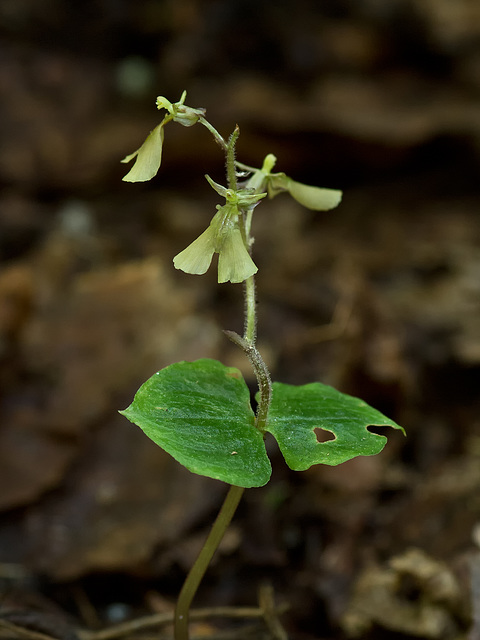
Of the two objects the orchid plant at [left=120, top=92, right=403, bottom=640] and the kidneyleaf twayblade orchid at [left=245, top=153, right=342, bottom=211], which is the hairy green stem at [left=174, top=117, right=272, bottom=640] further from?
the kidneyleaf twayblade orchid at [left=245, top=153, right=342, bottom=211]

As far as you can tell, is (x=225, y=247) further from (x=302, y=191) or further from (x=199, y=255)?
(x=302, y=191)

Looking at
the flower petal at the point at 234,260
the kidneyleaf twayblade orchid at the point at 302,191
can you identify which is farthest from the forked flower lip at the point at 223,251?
the kidneyleaf twayblade orchid at the point at 302,191

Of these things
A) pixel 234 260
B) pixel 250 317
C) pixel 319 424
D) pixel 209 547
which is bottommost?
pixel 209 547

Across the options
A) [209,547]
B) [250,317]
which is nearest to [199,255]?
[250,317]

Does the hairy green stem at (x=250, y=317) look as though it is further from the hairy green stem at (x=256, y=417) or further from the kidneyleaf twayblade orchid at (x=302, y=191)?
the kidneyleaf twayblade orchid at (x=302, y=191)

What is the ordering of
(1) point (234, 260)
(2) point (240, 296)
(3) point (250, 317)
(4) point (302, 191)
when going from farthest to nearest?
(2) point (240, 296), (4) point (302, 191), (3) point (250, 317), (1) point (234, 260)
